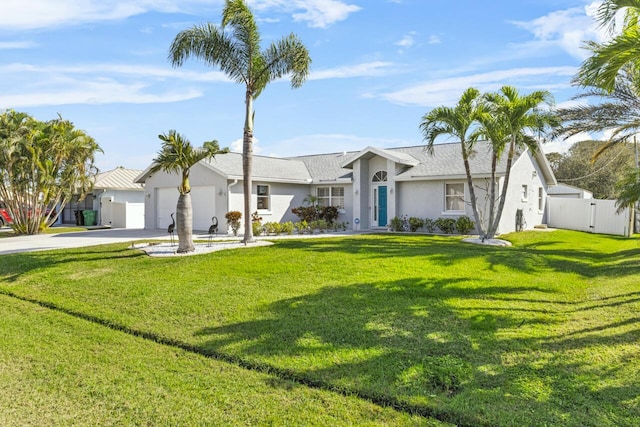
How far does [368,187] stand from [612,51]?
17085 mm

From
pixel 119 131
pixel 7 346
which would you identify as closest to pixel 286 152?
pixel 119 131

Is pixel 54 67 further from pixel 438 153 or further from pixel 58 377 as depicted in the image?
pixel 438 153

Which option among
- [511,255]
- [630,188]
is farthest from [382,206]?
[630,188]

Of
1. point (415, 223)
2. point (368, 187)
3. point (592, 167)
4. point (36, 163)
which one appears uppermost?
point (592, 167)

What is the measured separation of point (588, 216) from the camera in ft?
79.7

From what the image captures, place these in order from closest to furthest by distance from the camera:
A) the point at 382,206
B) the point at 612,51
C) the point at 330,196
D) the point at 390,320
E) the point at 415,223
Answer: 1. the point at 612,51
2. the point at 390,320
3. the point at 415,223
4. the point at 382,206
5. the point at 330,196

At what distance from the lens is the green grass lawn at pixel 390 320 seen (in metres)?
4.73

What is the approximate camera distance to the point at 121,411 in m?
4.48

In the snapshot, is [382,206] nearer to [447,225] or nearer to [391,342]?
[447,225]

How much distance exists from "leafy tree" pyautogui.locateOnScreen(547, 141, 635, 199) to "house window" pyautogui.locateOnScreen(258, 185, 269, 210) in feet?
90.9

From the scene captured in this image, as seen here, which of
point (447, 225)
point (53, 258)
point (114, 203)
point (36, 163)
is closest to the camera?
point (53, 258)

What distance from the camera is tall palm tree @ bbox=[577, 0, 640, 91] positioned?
684cm

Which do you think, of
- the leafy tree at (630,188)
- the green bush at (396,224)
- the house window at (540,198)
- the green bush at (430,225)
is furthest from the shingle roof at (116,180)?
the leafy tree at (630,188)

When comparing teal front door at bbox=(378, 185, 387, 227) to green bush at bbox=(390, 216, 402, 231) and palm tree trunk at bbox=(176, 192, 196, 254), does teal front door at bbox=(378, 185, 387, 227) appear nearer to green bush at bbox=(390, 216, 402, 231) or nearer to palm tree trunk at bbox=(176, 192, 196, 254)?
green bush at bbox=(390, 216, 402, 231)
